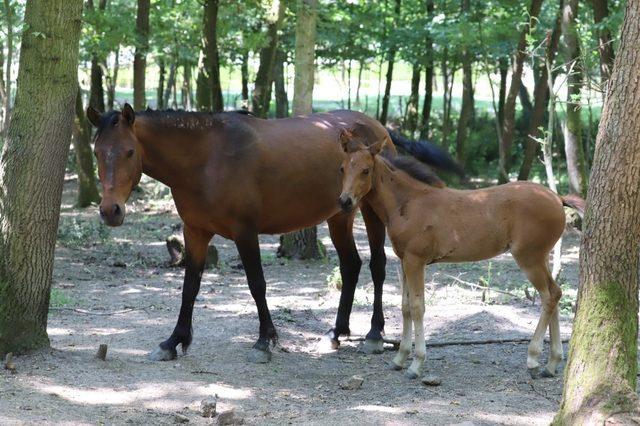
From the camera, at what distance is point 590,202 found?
5.11m

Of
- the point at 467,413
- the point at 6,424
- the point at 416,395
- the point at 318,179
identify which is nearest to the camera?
the point at 6,424

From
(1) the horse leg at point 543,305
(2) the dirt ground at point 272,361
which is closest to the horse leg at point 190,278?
(2) the dirt ground at point 272,361

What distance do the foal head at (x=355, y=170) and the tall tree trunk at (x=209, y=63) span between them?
1167 cm

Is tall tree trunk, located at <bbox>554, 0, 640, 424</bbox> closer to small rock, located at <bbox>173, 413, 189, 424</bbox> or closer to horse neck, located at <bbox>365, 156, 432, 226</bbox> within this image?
horse neck, located at <bbox>365, 156, 432, 226</bbox>

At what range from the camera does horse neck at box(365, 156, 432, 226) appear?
7168 millimetres

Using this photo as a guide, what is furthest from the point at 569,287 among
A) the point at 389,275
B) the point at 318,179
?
the point at 318,179

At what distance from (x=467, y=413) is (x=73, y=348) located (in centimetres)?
353

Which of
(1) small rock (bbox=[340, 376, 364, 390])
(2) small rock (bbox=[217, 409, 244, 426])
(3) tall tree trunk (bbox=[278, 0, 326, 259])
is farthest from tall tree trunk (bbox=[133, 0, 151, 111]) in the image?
(2) small rock (bbox=[217, 409, 244, 426])

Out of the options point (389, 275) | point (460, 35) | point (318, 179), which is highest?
point (460, 35)

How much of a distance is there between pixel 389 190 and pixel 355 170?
1.38ft

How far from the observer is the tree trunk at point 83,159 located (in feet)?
58.6

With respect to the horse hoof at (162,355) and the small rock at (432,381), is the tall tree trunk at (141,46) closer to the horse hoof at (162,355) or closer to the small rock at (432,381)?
the horse hoof at (162,355)

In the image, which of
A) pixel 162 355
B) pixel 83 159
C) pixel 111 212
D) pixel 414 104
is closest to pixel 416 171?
pixel 111 212

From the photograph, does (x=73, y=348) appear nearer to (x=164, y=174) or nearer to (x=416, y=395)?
(x=164, y=174)
